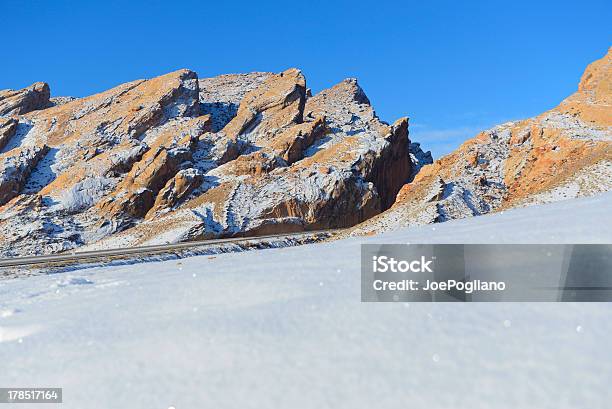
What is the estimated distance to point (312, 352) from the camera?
3.90 m

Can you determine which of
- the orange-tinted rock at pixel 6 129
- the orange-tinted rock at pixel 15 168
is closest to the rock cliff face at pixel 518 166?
the orange-tinted rock at pixel 15 168

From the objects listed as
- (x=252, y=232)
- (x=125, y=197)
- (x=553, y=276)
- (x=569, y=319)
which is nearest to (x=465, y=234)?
(x=553, y=276)

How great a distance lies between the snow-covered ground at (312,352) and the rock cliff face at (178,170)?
34.2 m

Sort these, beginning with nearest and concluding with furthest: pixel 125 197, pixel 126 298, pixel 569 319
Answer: pixel 569 319 → pixel 126 298 → pixel 125 197

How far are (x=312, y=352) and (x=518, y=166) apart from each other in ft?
127

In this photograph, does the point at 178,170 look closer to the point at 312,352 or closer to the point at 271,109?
the point at 271,109

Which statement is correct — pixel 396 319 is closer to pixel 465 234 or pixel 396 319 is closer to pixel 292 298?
pixel 292 298

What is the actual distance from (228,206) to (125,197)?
1242cm

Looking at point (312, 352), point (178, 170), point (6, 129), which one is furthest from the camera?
point (6, 129)

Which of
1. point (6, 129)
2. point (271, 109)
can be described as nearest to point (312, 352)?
point (271, 109)

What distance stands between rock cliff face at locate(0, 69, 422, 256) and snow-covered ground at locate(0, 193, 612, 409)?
3419 cm

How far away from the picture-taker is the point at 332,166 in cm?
5006

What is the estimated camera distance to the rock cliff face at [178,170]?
43.1 meters

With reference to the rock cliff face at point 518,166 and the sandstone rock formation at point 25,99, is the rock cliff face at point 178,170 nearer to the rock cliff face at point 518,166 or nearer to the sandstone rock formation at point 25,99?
the rock cliff face at point 518,166
